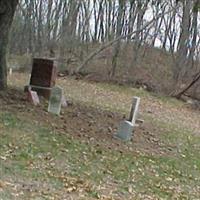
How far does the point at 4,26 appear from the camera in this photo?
12.9m

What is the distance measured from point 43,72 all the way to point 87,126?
10.2 ft

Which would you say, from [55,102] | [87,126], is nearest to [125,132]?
[87,126]

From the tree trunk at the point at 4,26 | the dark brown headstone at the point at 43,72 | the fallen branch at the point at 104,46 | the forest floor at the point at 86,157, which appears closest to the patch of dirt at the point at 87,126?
the forest floor at the point at 86,157

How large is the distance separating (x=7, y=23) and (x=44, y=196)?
7.37 metres

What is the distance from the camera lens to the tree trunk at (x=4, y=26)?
1263cm

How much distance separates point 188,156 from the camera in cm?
1101

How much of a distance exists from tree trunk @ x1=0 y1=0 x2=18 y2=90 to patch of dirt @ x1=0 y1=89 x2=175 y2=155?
1.65 ft

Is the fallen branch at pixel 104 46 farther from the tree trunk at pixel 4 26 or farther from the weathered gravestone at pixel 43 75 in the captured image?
the tree trunk at pixel 4 26

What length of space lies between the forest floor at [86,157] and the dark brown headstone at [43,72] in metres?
0.74

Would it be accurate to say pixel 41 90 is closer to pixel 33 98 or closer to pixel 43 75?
pixel 43 75

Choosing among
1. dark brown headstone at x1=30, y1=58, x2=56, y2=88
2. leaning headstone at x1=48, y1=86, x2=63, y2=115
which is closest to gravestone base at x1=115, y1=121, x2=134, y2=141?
leaning headstone at x1=48, y1=86, x2=63, y2=115

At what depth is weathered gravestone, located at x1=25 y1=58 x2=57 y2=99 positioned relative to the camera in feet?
44.5

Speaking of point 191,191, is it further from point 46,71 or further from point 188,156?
point 46,71

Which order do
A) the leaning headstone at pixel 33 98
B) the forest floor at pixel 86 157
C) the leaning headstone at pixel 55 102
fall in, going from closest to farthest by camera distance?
A: the forest floor at pixel 86 157
the leaning headstone at pixel 55 102
the leaning headstone at pixel 33 98
